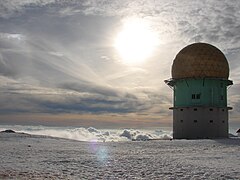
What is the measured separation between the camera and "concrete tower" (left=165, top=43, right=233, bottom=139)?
3572 cm

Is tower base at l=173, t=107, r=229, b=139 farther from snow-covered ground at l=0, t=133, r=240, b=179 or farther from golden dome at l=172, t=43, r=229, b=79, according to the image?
snow-covered ground at l=0, t=133, r=240, b=179

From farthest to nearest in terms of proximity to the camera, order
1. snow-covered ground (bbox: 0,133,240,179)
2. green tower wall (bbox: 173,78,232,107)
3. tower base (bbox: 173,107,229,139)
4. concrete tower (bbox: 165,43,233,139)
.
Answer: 1. green tower wall (bbox: 173,78,232,107)
2. concrete tower (bbox: 165,43,233,139)
3. tower base (bbox: 173,107,229,139)
4. snow-covered ground (bbox: 0,133,240,179)

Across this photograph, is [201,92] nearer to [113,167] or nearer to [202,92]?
[202,92]

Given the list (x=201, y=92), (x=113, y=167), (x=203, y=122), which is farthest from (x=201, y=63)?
(x=113, y=167)

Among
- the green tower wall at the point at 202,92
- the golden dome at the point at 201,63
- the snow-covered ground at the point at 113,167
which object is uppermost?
the golden dome at the point at 201,63

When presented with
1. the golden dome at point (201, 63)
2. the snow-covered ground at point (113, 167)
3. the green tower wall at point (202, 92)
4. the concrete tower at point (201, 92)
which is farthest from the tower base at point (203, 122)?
the snow-covered ground at point (113, 167)

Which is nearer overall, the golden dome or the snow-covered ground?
the snow-covered ground

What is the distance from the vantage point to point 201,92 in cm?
3638

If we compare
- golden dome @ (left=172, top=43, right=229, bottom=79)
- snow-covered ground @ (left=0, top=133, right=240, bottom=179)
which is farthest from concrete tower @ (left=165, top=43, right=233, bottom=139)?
snow-covered ground @ (left=0, top=133, right=240, bottom=179)

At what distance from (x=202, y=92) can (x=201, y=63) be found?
3.27m

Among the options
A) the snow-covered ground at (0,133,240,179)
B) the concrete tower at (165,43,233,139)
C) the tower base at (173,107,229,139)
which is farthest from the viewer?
the concrete tower at (165,43,233,139)

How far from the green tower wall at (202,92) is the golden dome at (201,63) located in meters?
0.73

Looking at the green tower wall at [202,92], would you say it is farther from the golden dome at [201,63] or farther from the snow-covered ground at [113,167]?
the snow-covered ground at [113,167]

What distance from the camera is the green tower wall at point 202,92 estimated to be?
36.2 m
